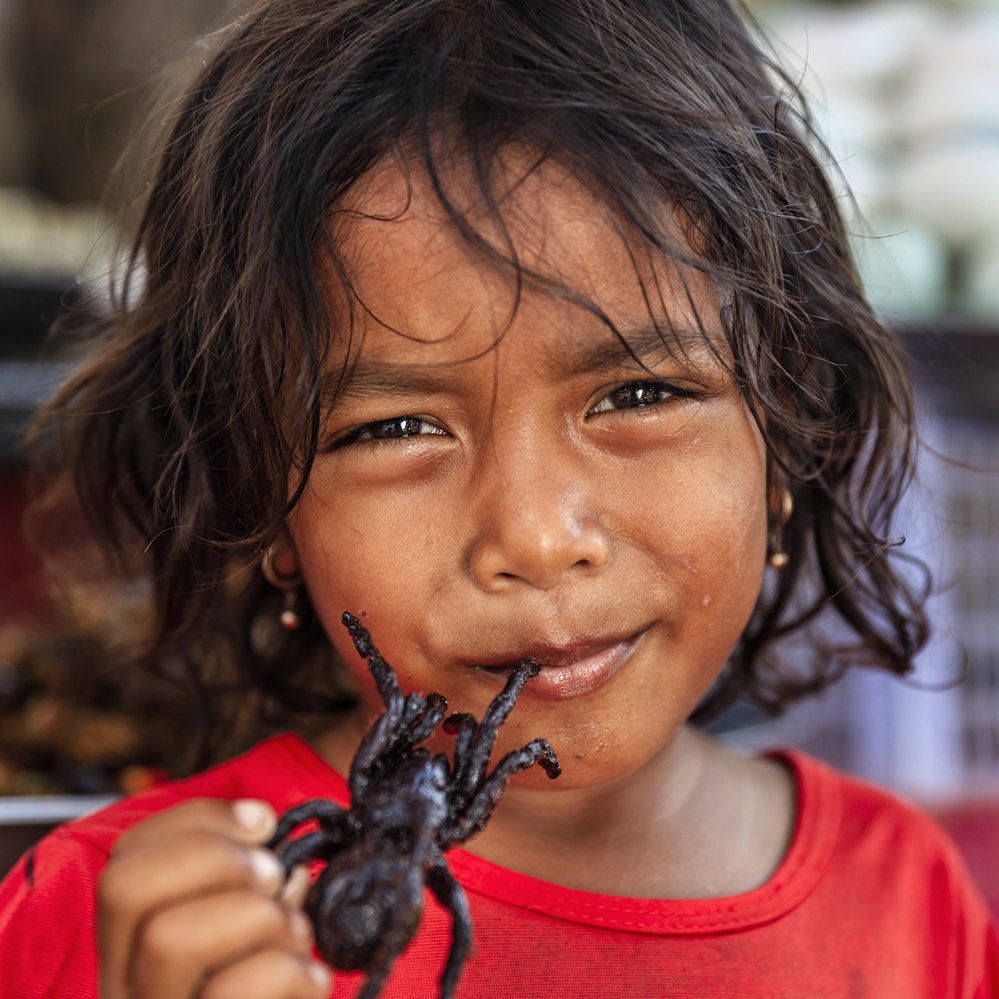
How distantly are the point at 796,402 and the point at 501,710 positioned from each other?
1.80 feet

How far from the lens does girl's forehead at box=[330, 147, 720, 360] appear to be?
3.40ft

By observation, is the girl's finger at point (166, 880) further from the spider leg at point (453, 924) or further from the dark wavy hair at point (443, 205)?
the dark wavy hair at point (443, 205)

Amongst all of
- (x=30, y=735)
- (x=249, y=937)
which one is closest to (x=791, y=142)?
(x=249, y=937)

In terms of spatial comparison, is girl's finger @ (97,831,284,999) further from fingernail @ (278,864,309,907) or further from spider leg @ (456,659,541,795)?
spider leg @ (456,659,541,795)

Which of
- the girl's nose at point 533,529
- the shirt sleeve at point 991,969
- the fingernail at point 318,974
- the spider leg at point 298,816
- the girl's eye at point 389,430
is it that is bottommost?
the shirt sleeve at point 991,969

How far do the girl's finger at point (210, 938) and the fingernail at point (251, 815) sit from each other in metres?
0.04

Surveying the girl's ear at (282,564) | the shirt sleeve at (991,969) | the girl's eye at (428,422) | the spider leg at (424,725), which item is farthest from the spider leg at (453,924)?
the shirt sleeve at (991,969)

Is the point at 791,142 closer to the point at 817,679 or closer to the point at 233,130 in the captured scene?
the point at 233,130

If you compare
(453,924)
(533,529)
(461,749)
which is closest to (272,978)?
(453,924)

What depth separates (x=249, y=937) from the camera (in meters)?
0.74

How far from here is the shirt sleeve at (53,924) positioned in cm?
114

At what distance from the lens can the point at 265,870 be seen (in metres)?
0.75

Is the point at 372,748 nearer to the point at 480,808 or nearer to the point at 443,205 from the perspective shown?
the point at 480,808

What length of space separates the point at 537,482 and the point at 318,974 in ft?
1.48
